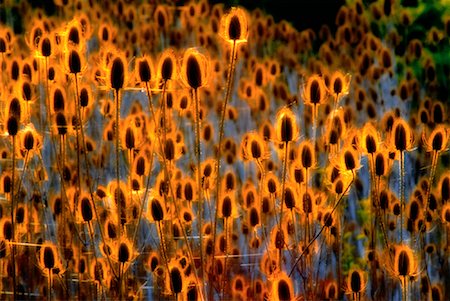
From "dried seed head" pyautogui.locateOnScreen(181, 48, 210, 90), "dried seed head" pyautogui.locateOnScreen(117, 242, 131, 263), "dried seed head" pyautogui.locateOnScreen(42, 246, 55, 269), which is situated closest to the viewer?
"dried seed head" pyautogui.locateOnScreen(181, 48, 210, 90)

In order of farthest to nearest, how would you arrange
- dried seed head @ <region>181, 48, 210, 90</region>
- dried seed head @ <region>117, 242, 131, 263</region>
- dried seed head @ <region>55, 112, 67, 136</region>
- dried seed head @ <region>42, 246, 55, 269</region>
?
dried seed head @ <region>55, 112, 67, 136</region> → dried seed head @ <region>42, 246, 55, 269</region> → dried seed head @ <region>117, 242, 131, 263</region> → dried seed head @ <region>181, 48, 210, 90</region>

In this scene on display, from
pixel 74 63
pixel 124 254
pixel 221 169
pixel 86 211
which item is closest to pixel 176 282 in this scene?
pixel 124 254

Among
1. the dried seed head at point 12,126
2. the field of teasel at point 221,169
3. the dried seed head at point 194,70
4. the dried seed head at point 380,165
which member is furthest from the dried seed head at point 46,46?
the dried seed head at point 380,165

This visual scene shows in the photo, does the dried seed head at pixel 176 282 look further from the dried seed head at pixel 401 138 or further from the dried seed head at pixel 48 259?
the dried seed head at pixel 401 138

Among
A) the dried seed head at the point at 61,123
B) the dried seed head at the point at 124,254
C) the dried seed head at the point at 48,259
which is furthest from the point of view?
the dried seed head at the point at 61,123

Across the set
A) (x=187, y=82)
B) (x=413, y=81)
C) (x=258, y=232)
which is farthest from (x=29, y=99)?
(x=413, y=81)

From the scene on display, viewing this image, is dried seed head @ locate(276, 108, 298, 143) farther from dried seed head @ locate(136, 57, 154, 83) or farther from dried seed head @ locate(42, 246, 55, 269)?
dried seed head @ locate(42, 246, 55, 269)

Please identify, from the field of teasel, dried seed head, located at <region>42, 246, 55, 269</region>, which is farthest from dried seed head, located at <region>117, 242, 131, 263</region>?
dried seed head, located at <region>42, 246, 55, 269</region>

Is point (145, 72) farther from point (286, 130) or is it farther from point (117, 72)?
point (286, 130)

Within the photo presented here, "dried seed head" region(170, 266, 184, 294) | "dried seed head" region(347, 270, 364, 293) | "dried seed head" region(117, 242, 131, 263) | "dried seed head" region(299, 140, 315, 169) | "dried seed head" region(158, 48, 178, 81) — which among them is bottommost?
"dried seed head" region(347, 270, 364, 293)
